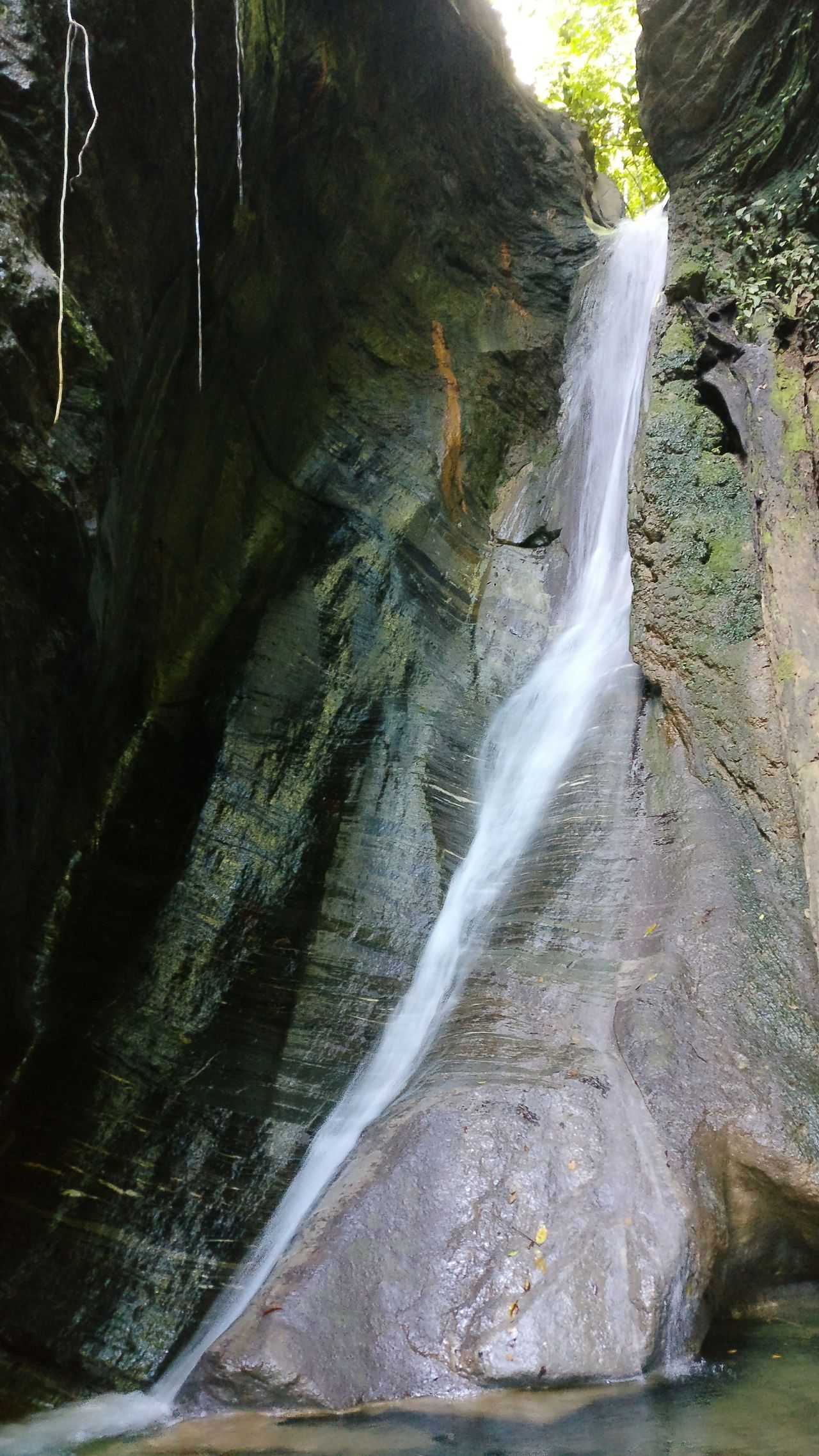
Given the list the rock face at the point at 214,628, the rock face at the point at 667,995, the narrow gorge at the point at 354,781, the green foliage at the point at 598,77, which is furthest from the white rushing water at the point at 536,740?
the green foliage at the point at 598,77

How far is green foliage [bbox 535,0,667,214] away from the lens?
696 inches

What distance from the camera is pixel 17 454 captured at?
3760 millimetres

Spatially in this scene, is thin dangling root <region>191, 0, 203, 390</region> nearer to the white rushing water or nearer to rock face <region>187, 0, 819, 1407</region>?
rock face <region>187, 0, 819, 1407</region>

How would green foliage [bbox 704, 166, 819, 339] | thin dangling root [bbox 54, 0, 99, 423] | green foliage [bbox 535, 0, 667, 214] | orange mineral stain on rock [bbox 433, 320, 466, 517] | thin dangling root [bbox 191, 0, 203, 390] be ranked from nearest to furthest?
thin dangling root [bbox 54, 0, 99, 423]
thin dangling root [bbox 191, 0, 203, 390]
green foliage [bbox 704, 166, 819, 339]
orange mineral stain on rock [bbox 433, 320, 466, 517]
green foliage [bbox 535, 0, 667, 214]

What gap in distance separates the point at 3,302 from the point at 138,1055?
3645 millimetres

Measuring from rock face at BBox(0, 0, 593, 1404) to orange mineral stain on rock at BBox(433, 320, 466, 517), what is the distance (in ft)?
0.12

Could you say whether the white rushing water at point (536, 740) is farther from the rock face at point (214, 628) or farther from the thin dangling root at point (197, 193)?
the thin dangling root at point (197, 193)

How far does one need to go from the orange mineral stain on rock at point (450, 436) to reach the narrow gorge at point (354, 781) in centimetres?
17

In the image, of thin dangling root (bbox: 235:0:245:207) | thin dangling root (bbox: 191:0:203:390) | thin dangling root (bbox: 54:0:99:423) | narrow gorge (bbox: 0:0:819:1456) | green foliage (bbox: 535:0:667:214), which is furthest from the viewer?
green foliage (bbox: 535:0:667:214)

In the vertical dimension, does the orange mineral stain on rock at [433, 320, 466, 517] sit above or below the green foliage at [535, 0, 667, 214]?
below

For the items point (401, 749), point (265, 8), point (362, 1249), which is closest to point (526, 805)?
point (401, 749)

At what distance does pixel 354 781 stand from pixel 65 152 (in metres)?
3.98

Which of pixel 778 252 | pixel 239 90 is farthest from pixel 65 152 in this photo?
pixel 778 252

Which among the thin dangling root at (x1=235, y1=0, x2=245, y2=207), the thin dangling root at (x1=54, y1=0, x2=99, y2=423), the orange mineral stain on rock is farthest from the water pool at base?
the orange mineral stain on rock
